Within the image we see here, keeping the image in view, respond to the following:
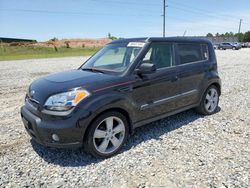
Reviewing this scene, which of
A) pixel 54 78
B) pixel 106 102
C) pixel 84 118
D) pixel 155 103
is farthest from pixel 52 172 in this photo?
pixel 155 103

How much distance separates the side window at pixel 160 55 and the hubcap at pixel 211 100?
157cm

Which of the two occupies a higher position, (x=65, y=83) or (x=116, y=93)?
(x=65, y=83)

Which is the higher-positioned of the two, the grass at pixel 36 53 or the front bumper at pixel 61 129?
the front bumper at pixel 61 129

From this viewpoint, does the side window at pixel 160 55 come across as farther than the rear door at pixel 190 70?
No

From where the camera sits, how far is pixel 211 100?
562cm

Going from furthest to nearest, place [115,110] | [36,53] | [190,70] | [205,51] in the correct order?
[36,53]
[205,51]
[190,70]
[115,110]

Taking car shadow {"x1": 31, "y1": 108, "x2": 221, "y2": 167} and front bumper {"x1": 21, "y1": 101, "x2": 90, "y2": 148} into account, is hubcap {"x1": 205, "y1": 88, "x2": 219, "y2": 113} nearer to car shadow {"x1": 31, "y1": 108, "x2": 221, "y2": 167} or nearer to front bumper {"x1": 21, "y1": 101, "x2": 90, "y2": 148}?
car shadow {"x1": 31, "y1": 108, "x2": 221, "y2": 167}

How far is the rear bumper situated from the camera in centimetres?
327

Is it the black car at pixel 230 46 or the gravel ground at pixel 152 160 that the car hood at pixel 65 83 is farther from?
the black car at pixel 230 46

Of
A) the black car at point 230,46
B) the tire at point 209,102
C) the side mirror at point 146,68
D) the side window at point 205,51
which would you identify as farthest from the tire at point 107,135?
the black car at point 230,46

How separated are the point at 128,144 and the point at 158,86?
3.81ft

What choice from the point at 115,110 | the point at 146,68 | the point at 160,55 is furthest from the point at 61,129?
the point at 160,55

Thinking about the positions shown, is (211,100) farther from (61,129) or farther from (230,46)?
(230,46)

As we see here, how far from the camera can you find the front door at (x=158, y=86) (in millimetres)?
4047
